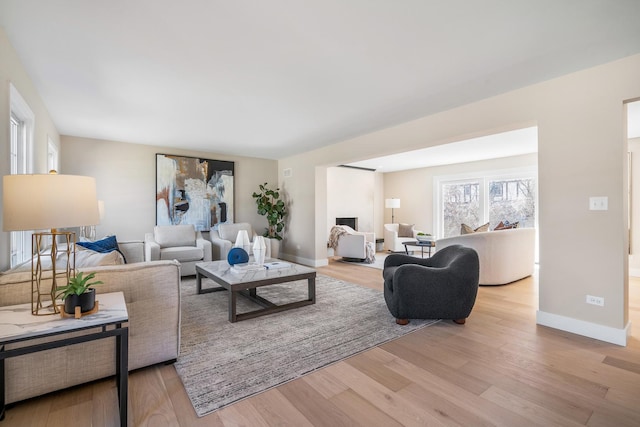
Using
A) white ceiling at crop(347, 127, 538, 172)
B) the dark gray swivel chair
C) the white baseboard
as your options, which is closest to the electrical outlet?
the white baseboard

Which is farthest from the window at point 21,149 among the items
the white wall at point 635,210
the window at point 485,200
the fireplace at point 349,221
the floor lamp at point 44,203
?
the white wall at point 635,210

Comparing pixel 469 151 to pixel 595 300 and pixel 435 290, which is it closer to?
pixel 595 300

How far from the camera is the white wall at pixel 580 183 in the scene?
243 centimetres

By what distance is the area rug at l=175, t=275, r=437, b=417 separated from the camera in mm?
1873

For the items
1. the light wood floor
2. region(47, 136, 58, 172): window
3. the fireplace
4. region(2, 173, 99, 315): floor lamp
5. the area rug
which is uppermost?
region(47, 136, 58, 172): window

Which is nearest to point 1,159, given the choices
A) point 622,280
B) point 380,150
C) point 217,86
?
point 217,86

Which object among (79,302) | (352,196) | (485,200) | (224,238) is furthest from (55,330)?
(485,200)

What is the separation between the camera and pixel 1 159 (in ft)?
6.35

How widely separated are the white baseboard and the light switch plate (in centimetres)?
103

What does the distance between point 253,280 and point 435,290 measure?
5.90ft

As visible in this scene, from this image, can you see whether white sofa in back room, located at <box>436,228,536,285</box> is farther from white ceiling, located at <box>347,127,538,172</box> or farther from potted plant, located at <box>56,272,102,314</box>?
potted plant, located at <box>56,272,102,314</box>

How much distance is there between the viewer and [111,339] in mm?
1844

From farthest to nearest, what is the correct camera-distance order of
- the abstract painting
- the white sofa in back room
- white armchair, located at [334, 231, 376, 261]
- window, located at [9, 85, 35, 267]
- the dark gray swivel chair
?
white armchair, located at [334, 231, 376, 261], the abstract painting, the white sofa in back room, the dark gray swivel chair, window, located at [9, 85, 35, 267]

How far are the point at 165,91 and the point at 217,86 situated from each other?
0.59 meters
